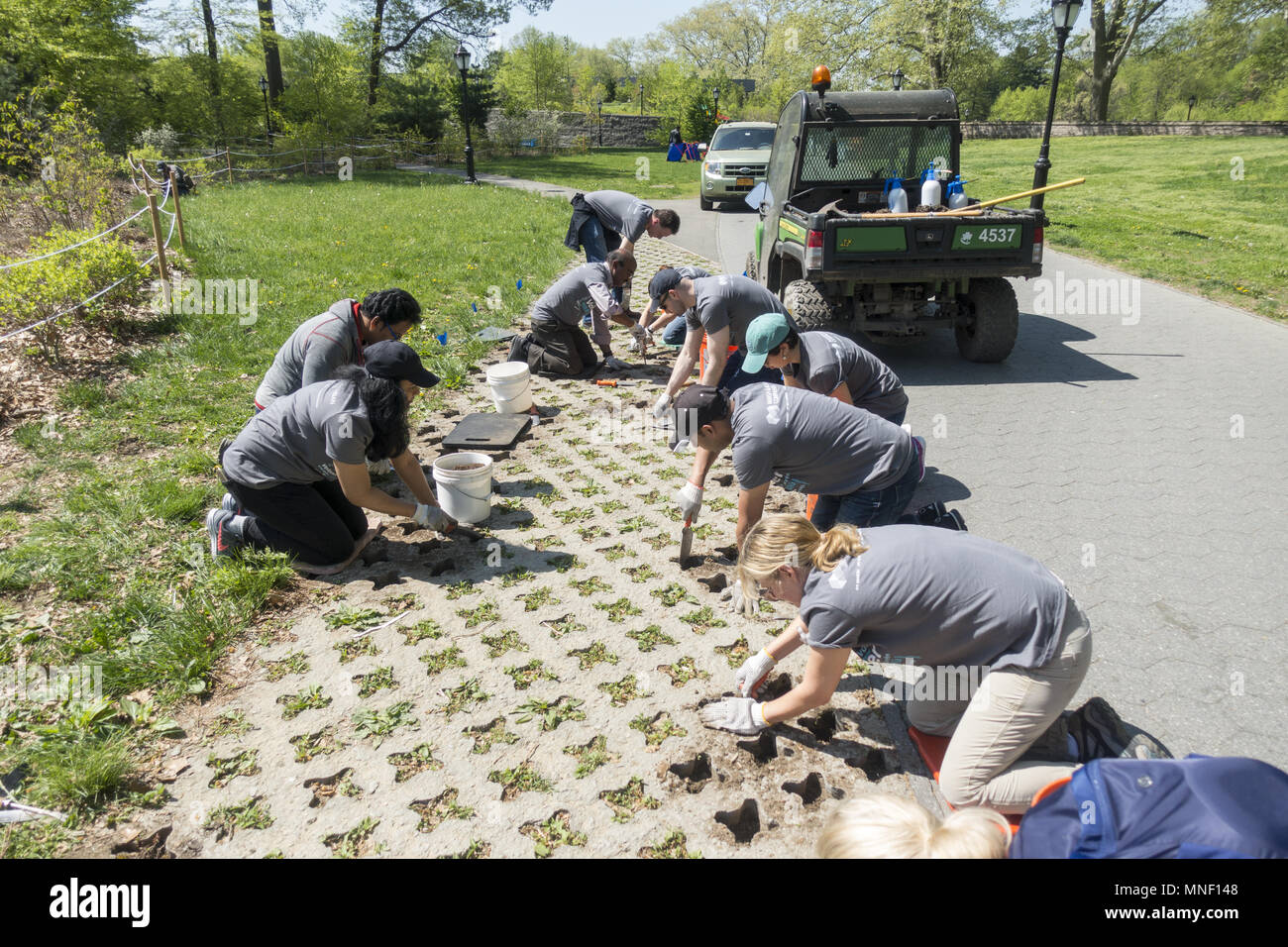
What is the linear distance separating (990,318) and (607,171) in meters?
23.2

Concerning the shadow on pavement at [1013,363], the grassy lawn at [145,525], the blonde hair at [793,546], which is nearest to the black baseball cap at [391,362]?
the grassy lawn at [145,525]

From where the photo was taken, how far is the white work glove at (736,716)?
3.04 meters

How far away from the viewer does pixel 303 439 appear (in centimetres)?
403

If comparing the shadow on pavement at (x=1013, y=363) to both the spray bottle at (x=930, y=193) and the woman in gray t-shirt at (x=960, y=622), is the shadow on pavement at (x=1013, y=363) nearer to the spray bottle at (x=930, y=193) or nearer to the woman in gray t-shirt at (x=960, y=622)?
the spray bottle at (x=930, y=193)

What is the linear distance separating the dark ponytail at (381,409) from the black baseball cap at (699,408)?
1512mm

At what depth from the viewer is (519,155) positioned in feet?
116

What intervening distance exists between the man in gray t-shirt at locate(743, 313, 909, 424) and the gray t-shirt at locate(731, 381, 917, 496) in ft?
2.02

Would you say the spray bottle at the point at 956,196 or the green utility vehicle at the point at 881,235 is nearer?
the green utility vehicle at the point at 881,235

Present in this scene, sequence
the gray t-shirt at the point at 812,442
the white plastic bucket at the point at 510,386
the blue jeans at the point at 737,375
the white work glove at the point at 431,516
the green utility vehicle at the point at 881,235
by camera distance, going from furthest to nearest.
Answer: the green utility vehicle at the point at 881,235
the white plastic bucket at the point at 510,386
the blue jeans at the point at 737,375
the white work glove at the point at 431,516
the gray t-shirt at the point at 812,442

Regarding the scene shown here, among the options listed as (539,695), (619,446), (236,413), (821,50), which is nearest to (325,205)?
(236,413)

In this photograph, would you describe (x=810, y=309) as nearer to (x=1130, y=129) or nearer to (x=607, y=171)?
(x=607, y=171)

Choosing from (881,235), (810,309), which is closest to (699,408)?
(810,309)

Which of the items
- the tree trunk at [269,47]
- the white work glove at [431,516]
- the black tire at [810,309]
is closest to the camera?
the white work glove at [431,516]
